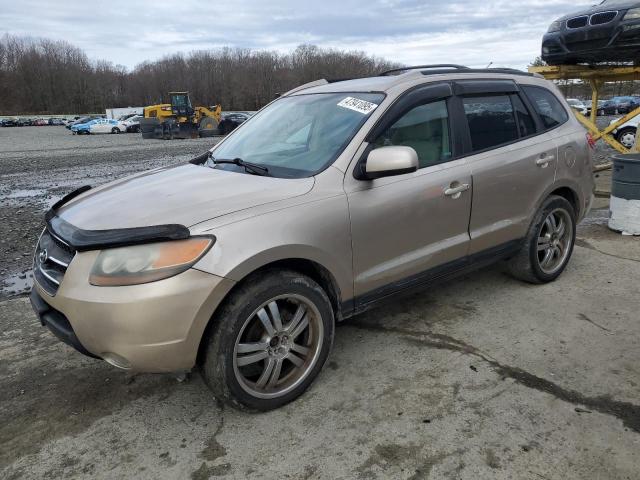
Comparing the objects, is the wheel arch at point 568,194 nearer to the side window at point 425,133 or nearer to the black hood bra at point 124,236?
the side window at point 425,133

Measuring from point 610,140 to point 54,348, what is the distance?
1080 cm

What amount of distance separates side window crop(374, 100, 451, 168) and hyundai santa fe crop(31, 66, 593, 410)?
1cm

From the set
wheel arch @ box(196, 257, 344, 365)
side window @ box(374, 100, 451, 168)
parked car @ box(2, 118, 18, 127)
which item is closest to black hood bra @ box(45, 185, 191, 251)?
wheel arch @ box(196, 257, 344, 365)

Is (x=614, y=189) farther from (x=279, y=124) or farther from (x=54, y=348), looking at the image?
(x=54, y=348)

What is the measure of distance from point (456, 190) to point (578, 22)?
6592 mm

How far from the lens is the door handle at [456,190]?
339 cm

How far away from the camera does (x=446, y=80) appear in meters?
3.61

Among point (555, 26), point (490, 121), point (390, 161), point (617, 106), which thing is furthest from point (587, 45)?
point (617, 106)

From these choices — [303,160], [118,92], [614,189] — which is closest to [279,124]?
[303,160]

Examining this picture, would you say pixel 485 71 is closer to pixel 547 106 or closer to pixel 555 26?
pixel 547 106

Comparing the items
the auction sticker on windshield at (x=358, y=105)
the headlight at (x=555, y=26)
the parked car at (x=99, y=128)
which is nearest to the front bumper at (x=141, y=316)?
the auction sticker on windshield at (x=358, y=105)

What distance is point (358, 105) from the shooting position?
10.8 feet

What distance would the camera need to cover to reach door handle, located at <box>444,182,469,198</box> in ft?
11.1

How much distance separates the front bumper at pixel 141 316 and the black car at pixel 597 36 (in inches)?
314
